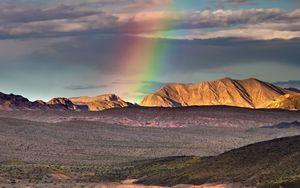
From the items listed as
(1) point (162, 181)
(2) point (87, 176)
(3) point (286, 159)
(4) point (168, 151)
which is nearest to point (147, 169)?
(2) point (87, 176)

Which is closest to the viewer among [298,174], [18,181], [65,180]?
[298,174]

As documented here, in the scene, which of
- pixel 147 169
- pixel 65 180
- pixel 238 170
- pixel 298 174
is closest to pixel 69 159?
pixel 147 169

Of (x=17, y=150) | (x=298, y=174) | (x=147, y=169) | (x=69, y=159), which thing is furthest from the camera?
(x=17, y=150)

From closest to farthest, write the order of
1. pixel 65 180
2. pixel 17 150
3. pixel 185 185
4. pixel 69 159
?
pixel 185 185 → pixel 65 180 → pixel 69 159 → pixel 17 150

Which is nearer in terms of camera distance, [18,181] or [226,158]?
[18,181]

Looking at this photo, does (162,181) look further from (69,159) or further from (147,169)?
(69,159)

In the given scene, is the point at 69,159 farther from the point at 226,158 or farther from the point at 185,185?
the point at 185,185
